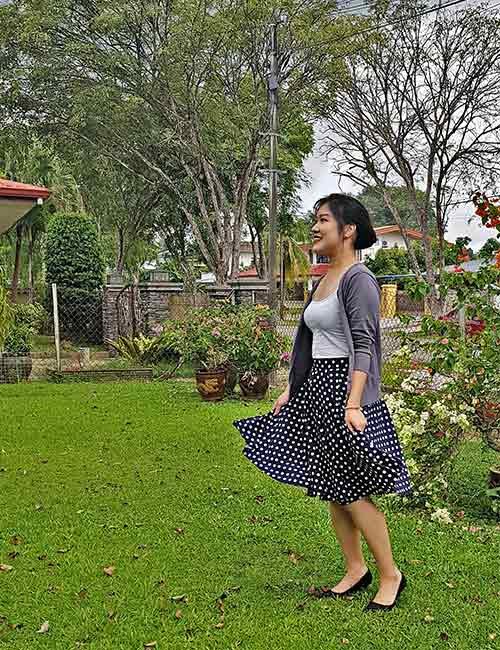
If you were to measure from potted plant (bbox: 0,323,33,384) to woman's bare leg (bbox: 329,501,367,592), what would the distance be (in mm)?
8280

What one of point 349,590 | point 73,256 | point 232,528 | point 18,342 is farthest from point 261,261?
point 349,590

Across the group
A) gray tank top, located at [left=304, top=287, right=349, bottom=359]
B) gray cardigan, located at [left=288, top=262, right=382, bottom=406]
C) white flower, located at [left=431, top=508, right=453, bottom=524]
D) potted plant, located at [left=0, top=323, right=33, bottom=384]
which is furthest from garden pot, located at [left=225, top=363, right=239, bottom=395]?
gray cardigan, located at [left=288, top=262, right=382, bottom=406]

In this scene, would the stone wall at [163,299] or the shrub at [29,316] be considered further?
the shrub at [29,316]

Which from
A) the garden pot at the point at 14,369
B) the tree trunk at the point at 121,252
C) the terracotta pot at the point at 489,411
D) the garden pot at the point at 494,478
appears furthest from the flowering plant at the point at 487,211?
the tree trunk at the point at 121,252

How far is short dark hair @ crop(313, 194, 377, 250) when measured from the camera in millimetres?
3258

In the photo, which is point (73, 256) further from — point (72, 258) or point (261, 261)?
point (261, 261)

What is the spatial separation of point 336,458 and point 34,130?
17009mm

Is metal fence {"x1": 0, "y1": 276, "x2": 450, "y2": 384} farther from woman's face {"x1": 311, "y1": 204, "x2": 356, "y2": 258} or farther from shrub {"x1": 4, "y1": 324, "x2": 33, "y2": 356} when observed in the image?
woman's face {"x1": 311, "y1": 204, "x2": 356, "y2": 258}

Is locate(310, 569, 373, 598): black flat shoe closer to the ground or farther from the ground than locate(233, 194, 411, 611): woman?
closer to the ground

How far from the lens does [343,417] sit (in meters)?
3.20

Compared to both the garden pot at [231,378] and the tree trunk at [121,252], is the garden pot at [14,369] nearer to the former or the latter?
the garden pot at [231,378]

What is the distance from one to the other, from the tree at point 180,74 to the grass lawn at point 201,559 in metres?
11.6

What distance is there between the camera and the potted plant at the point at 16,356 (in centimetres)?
1113

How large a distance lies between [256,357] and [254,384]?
350mm
